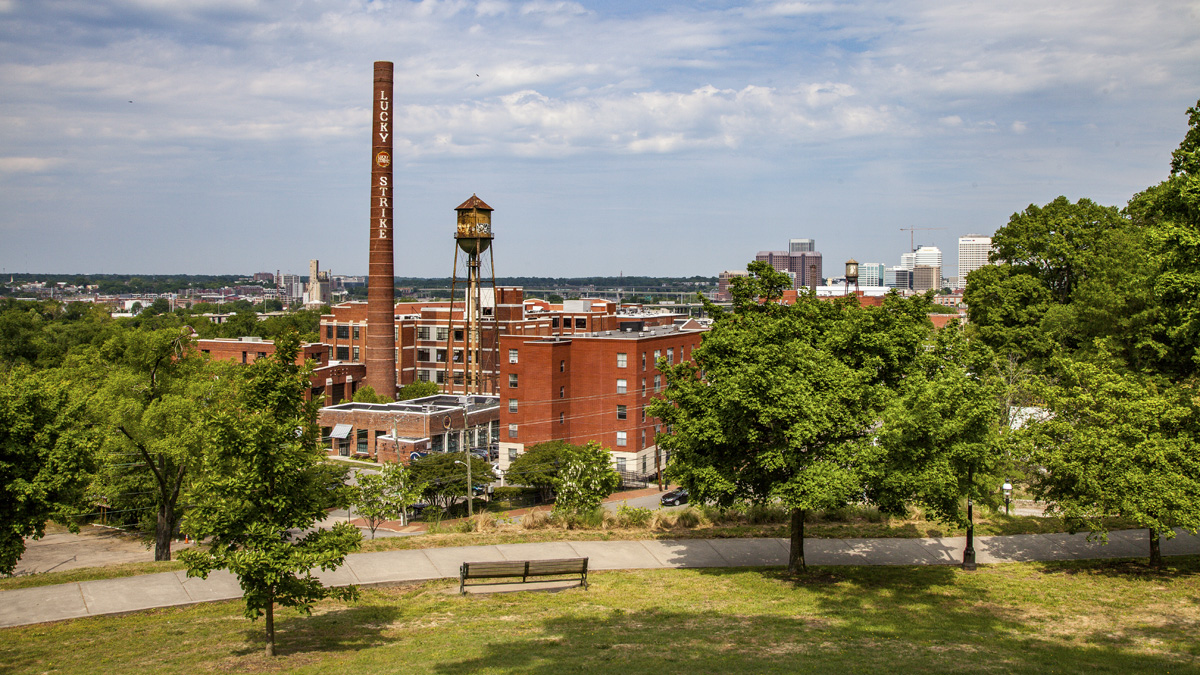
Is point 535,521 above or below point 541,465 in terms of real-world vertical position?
above

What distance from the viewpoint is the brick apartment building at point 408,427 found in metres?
60.2

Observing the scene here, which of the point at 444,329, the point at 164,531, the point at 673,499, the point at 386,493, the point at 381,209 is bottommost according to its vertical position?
the point at 673,499

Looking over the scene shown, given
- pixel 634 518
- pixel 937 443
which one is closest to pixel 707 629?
pixel 937 443

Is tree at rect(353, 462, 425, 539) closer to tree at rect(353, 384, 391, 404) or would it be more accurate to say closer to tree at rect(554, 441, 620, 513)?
tree at rect(554, 441, 620, 513)

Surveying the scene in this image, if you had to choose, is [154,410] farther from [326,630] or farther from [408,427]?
[408,427]

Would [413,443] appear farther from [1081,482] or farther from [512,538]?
[1081,482]

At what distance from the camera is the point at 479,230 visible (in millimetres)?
74312

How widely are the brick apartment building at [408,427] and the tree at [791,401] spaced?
39204mm

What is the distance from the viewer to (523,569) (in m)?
19.5

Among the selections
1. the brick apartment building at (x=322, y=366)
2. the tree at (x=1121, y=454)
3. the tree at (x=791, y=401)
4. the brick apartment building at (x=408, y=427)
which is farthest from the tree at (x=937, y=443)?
the brick apartment building at (x=322, y=366)

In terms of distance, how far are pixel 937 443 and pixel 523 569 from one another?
32.9ft

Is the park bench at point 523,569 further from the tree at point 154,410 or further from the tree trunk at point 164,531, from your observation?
the tree trunk at point 164,531

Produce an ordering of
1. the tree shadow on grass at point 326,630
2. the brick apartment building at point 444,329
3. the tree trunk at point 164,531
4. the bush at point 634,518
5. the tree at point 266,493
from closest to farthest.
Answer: the tree at point 266,493, the tree shadow on grass at point 326,630, the bush at point 634,518, the tree trunk at point 164,531, the brick apartment building at point 444,329

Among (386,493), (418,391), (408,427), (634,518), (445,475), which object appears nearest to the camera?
(634,518)
